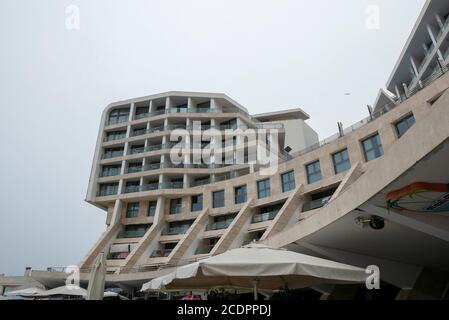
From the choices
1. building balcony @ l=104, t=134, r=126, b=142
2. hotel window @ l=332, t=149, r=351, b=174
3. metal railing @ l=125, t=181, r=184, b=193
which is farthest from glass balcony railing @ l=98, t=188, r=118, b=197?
hotel window @ l=332, t=149, r=351, b=174

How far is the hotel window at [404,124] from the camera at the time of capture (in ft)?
69.2

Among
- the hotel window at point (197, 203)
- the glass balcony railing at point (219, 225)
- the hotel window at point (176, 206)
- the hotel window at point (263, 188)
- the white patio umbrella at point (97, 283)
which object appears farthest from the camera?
the hotel window at point (176, 206)

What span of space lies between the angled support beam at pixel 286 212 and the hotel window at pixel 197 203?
38.9 ft

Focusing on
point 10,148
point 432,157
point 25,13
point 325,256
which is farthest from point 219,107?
point 10,148

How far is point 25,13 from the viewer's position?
506 inches

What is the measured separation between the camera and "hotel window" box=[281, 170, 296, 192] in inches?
1135

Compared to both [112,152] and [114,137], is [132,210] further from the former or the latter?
[114,137]

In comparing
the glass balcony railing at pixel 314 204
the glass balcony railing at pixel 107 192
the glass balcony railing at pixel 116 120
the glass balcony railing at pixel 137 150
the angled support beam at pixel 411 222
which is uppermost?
the glass balcony railing at pixel 116 120

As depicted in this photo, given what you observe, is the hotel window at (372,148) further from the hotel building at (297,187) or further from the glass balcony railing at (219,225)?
the glass balcony railing at (219,225)

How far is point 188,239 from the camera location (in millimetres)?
30172

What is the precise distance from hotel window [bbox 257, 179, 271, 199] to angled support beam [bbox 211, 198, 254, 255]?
1.07 meters

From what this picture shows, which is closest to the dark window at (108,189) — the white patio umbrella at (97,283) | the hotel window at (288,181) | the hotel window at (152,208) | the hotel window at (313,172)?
the hotel window at (152,208)

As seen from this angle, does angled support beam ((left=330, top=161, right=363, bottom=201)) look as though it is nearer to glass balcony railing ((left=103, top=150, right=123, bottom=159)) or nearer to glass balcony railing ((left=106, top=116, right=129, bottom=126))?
glass balcony railing ((left=103, top=150, right=123, bottom=159))

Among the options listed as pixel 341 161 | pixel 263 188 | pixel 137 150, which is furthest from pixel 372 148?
pixel 137 150
